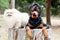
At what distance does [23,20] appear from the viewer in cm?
339

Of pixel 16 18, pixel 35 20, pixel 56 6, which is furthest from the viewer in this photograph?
pixel 56 6

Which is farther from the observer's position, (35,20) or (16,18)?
(16,18)

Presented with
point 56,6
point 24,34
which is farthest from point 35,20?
point 56,6

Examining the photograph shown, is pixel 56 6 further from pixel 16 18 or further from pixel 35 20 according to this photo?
pixel 35 20

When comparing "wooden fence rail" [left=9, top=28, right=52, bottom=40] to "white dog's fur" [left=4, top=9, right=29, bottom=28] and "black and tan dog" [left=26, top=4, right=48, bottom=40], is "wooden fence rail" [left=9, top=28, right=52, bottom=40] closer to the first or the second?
"black and tan dog" [left=26, top=4, right=48, bottom=40]

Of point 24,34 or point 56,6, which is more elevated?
point 56,6

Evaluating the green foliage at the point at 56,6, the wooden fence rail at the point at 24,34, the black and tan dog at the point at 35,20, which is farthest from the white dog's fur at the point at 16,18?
the green foliage at the point at 56,6

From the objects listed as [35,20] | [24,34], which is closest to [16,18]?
[24,34]

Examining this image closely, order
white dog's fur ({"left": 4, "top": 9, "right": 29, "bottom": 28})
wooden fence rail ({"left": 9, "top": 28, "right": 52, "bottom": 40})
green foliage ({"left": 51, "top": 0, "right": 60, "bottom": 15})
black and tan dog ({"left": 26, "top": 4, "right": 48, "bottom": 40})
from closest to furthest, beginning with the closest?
black and tan dog ({"left": 26, "top": 4, "right": 48, "bottom": 40}) < wooden fence rail ({"left": 9, "top": 28, "right": 52, "bottom": 40}) < white dog's fur ({"left": 4, "top": 9, "right": 29, "bottom": 28}) < green foliage ({"left": 51, "top": 0, "right": 60, "bottom": 15})

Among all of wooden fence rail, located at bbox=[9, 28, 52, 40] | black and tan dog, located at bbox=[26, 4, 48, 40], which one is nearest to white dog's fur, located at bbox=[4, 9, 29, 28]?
wooden fence rail, located at bbox=[9, 28, 52, 40]

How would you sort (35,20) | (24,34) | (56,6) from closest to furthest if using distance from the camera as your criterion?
(35,20)
(24,34)
(56,6)

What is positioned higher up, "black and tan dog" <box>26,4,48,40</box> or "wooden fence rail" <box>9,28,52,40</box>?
"black and tan dog" <box>26,4,48,40</box>

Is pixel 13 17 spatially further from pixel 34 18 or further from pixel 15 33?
pixel 34 18

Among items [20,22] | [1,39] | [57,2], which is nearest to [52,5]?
[57,2]
